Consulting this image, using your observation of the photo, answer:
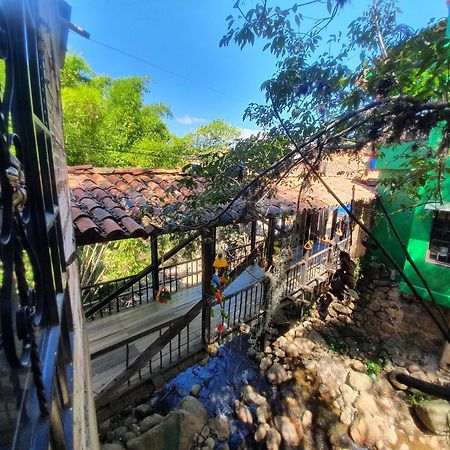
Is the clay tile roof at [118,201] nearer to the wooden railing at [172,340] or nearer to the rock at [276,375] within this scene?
the wooden railing at [172,340]

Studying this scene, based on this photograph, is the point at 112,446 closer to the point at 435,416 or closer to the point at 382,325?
the point at 435,416

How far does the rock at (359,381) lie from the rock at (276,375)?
73.7 inches

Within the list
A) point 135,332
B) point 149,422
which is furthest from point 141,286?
point 149,422

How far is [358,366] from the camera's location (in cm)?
801

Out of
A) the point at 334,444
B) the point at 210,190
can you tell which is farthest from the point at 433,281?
the point at 210,190

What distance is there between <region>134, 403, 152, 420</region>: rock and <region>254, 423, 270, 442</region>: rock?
2.43 metres

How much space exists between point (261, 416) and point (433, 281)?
6.80 m

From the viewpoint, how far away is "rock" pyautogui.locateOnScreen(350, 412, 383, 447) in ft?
19.6

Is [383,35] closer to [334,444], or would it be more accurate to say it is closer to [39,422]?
[39,422]

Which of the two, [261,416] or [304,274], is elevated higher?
[304,274]

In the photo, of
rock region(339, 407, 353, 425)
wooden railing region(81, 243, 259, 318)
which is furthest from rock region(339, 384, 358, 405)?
wooden railing region(81, 243, 259, 318)

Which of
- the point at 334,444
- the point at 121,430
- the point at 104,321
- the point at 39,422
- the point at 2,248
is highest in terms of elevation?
the point at 2,248

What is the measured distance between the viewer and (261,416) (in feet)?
20.1

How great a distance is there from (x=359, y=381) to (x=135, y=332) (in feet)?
21.2
